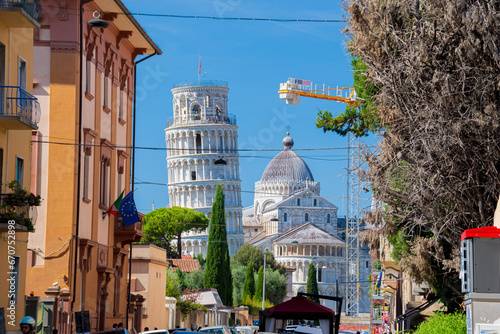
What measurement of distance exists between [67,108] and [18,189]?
26.0 feet

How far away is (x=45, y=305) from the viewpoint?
2506 centimetres

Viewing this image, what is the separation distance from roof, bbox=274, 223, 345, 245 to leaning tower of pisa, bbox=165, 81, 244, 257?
1665 centimetres

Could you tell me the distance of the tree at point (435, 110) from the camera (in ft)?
56.4

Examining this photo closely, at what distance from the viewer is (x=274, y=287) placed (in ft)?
396

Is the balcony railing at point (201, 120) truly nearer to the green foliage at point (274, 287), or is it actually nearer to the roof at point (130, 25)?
the green foliage at point (274, 287)

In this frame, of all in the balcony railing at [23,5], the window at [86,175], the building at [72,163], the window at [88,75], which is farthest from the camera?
the window at [88,75]

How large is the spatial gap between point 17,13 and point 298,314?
1165cm

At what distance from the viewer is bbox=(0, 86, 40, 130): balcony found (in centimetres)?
1909

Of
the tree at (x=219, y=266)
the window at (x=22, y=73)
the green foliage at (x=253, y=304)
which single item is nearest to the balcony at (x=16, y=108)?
the window at (x=22, y=73)

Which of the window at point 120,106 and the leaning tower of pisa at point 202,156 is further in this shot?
the leaning tower of pisa at point 202,156

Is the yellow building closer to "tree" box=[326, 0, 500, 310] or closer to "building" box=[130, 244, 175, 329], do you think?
"tree" box=[326, 0, 500, 310]

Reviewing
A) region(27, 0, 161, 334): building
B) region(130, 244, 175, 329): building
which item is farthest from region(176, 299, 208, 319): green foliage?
region(27, 0, 161, 334): building

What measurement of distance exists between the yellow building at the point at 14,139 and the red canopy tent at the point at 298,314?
7.68 metres

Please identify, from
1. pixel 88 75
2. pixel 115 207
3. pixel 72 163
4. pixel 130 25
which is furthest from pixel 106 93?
pixel 72 163
